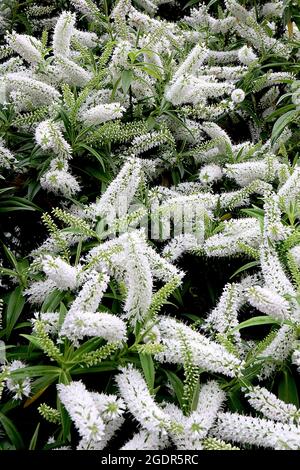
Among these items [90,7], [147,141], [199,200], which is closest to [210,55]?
[90,7]

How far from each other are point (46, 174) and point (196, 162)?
106cm

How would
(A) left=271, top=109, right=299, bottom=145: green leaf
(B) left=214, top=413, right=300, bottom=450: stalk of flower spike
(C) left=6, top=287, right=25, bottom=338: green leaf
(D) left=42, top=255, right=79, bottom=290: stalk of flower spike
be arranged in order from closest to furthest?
(B) left=214, top=413, right=300, bottom=450: stalk of flower spike
(D) left=42, top=255, right=79, bottom=290: stalk of flower spike
(C) left=6, top=287, right=25, bottom=338: green leaf
(A) left=271, top=109, right=299, bottom=145: green leaf

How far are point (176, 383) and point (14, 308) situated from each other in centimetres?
81

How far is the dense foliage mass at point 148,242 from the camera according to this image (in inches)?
90.5

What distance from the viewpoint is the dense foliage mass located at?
2.30 m

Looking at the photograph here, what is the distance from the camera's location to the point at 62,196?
10.8 ft

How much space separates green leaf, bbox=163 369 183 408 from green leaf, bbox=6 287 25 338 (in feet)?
2.32

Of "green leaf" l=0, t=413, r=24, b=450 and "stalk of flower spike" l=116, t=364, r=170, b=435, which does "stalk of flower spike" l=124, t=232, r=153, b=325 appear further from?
"green leaf" l=0, t=413, r=24, b=450

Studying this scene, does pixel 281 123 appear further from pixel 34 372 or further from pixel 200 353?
pixel 34 372

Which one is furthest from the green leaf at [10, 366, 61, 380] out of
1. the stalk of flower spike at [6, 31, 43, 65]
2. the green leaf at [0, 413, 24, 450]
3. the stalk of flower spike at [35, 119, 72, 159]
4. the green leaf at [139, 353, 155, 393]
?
the stalk of flower spike at [6, 31, 43, 65]

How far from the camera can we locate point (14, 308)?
2.75 m

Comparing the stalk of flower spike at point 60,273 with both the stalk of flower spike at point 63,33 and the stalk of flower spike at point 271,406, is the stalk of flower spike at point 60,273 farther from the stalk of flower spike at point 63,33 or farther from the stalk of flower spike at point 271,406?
the stalk of flower spike at point 63,33

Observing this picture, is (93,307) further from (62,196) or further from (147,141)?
(147,141)

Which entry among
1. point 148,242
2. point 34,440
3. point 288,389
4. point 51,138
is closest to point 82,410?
point 34,440
